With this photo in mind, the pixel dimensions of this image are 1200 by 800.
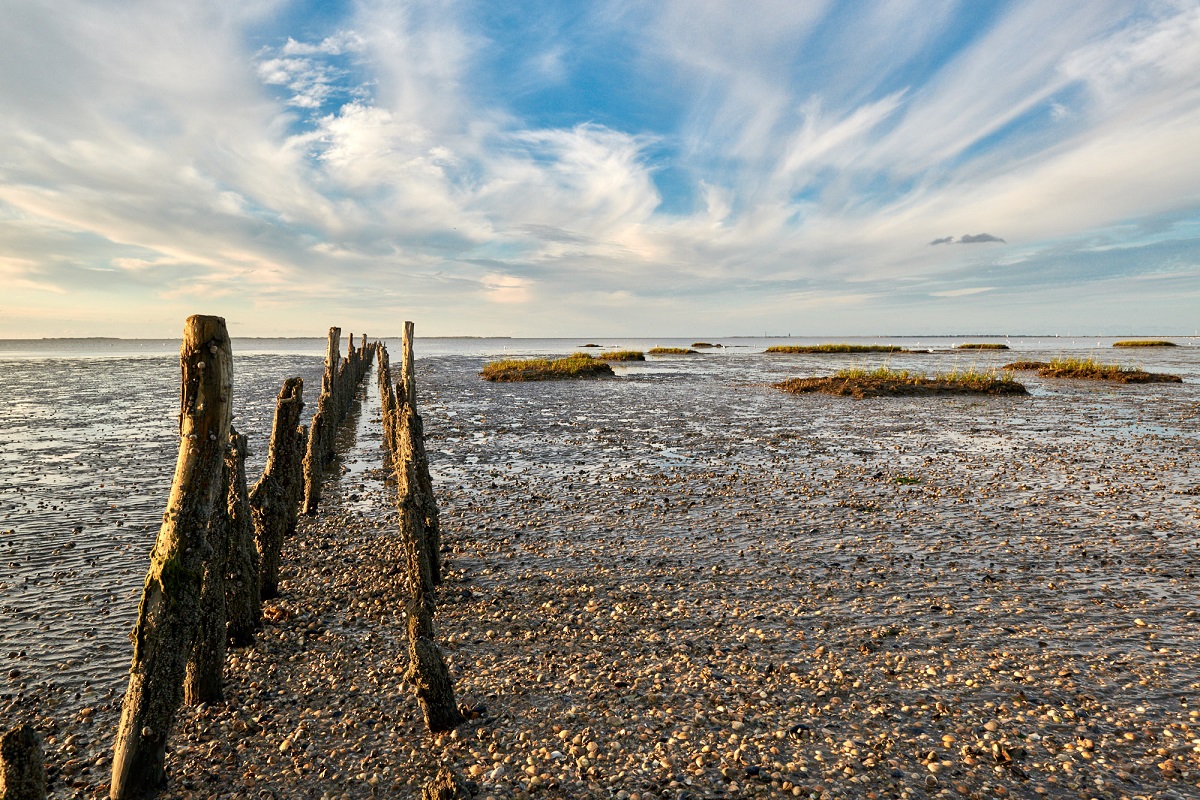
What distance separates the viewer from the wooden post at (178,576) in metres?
4.52

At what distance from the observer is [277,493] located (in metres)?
8.31

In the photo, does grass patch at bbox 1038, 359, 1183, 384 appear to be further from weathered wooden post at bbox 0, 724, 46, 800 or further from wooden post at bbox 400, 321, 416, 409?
weathered wooden post at bbox 0, 724, 46, 800

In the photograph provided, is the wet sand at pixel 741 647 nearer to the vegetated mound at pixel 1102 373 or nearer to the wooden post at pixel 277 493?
the wooden post at pixel 277 493

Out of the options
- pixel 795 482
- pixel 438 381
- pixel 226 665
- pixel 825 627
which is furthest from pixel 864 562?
pixel 438 381

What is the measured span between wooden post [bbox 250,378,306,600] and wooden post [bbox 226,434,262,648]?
0.20 m

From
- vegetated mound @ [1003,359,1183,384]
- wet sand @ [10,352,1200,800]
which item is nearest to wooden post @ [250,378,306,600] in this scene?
wet sand @ [10,352,1200,800]

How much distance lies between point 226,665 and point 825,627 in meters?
6.47

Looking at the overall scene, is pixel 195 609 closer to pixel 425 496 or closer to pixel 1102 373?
pixel 425 496

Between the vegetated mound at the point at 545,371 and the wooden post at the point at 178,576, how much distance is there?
37.9m

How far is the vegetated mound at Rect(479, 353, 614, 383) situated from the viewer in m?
43.8

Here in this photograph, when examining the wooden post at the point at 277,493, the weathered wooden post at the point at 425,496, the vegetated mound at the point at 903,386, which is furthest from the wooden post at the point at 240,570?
the vegetated mound at the point at 903,386

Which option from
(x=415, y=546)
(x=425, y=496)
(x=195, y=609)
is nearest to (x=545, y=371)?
(x=425, y=496)

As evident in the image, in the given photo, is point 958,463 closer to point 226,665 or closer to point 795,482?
point 795,482

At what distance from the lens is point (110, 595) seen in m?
7.83
